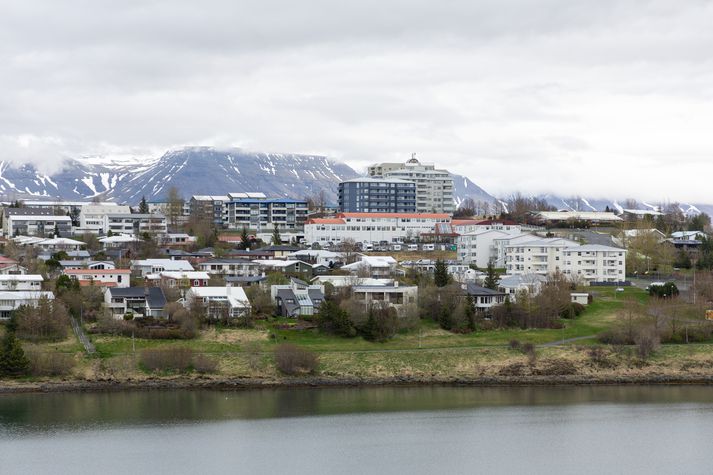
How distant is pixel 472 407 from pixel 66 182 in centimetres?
15368

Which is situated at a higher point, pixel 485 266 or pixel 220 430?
pixel 485 266

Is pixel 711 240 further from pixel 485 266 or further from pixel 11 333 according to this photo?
pixel 11 333

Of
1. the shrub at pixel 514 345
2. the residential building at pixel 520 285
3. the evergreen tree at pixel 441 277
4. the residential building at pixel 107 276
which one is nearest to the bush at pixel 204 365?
the residential building at pixel 107 276

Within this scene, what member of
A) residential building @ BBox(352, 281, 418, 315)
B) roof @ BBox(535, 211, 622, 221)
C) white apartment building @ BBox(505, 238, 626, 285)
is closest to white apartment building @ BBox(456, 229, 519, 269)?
white apartment building @ BBox(505, 238, 626, 285)

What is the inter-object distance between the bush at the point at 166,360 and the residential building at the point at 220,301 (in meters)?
3.53

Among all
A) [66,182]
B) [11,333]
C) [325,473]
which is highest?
[66,182]

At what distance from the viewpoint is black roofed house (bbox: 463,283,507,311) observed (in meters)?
35.4

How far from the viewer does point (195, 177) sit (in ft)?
537

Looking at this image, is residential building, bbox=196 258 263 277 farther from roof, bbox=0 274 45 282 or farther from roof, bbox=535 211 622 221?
roof, bbox=535 211 622 221

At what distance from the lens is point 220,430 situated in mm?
23562

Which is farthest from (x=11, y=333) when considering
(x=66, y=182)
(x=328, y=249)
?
(x=66, y=182)

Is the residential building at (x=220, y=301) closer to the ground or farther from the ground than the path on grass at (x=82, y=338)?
farther from the ground

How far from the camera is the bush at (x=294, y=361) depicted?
29656mm

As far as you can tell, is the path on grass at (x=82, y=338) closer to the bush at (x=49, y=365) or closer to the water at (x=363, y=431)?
the bush at (x=49, y=365)
